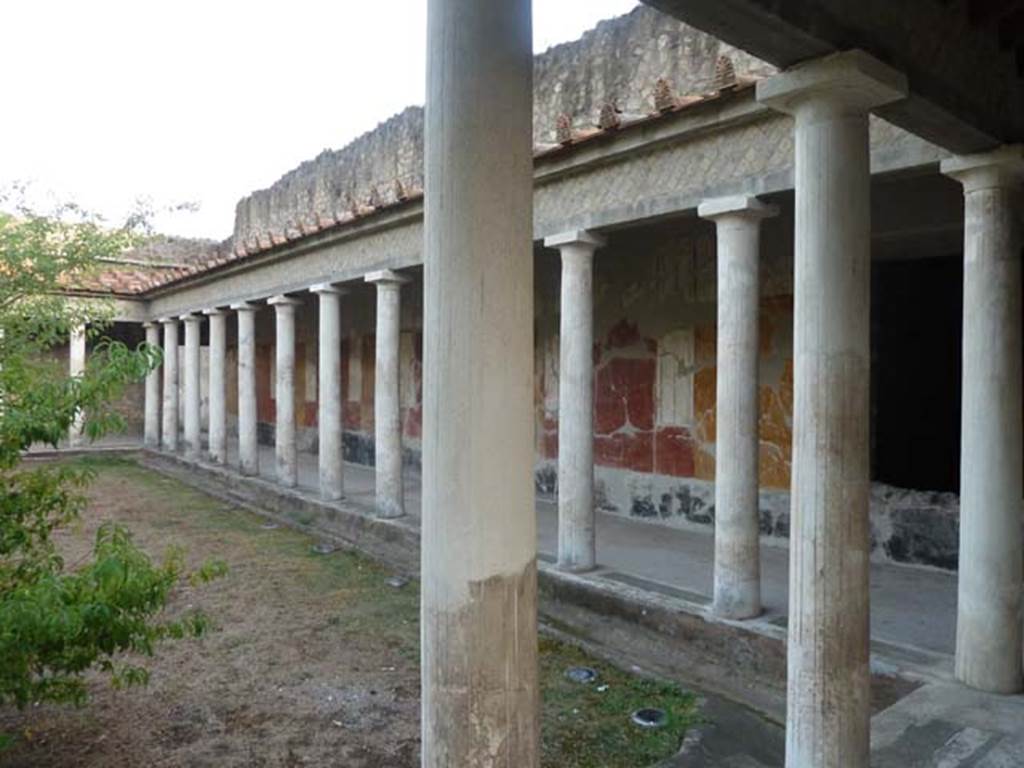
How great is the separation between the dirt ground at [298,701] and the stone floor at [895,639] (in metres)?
0.77

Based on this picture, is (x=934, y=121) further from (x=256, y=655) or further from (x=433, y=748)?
(x=256, y=655)

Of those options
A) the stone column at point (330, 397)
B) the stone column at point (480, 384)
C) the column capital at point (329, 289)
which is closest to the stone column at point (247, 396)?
the stone column at point (330, 397)

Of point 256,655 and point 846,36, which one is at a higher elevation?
point 846,36

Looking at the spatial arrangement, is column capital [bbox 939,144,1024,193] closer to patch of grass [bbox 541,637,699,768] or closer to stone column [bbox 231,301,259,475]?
patch of grass [bbox 541,637,699,768]

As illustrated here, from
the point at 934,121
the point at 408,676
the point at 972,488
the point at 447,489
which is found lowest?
the point at 408,676

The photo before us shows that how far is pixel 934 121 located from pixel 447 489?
2987 millimetres

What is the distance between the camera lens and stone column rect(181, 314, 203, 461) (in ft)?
49.7

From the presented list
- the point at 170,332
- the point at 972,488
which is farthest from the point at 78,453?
the point at 972,488

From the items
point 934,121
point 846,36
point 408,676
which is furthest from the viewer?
point 408,676

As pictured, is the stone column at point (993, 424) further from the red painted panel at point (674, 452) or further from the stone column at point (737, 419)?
the red painted panel at point (674, 452)

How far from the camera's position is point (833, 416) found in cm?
303

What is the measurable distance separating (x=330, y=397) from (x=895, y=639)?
7.21 meters

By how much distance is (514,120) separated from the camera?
187 cm

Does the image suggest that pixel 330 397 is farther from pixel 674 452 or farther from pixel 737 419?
pixel 737 419
